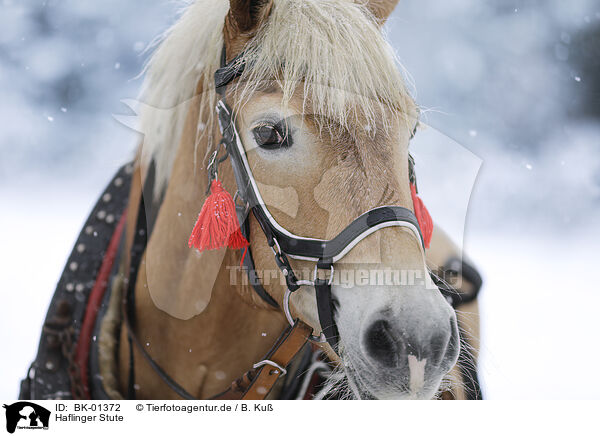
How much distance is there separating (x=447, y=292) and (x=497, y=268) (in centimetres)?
18

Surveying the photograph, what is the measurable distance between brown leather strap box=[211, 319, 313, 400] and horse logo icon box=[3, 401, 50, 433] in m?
0.36

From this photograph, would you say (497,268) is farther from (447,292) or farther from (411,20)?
(411,20)

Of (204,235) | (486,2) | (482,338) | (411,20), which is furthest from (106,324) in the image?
(486,2)

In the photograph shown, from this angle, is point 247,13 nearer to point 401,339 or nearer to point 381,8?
point 381,8

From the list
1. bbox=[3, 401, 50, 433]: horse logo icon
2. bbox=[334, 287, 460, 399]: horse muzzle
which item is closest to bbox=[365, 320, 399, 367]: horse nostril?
bbox=[334, 287, 460, 399]: horse muzzle

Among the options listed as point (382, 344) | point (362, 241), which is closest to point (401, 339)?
point (382, 344)

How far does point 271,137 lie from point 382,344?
1.21ft

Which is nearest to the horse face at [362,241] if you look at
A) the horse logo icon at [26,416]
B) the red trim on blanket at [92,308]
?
the red trim on blanket at [92,308]

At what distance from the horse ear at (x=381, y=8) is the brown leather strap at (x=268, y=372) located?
0.65m

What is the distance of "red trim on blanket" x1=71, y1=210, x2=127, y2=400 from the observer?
895mm

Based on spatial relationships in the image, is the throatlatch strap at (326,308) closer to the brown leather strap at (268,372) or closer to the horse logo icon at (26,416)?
the brown leather strap at (268,372)

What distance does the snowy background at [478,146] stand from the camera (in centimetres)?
102

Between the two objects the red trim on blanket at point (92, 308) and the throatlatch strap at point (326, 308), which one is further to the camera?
the red trim on blanket at point (92, 308)

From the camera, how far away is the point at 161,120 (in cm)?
89
